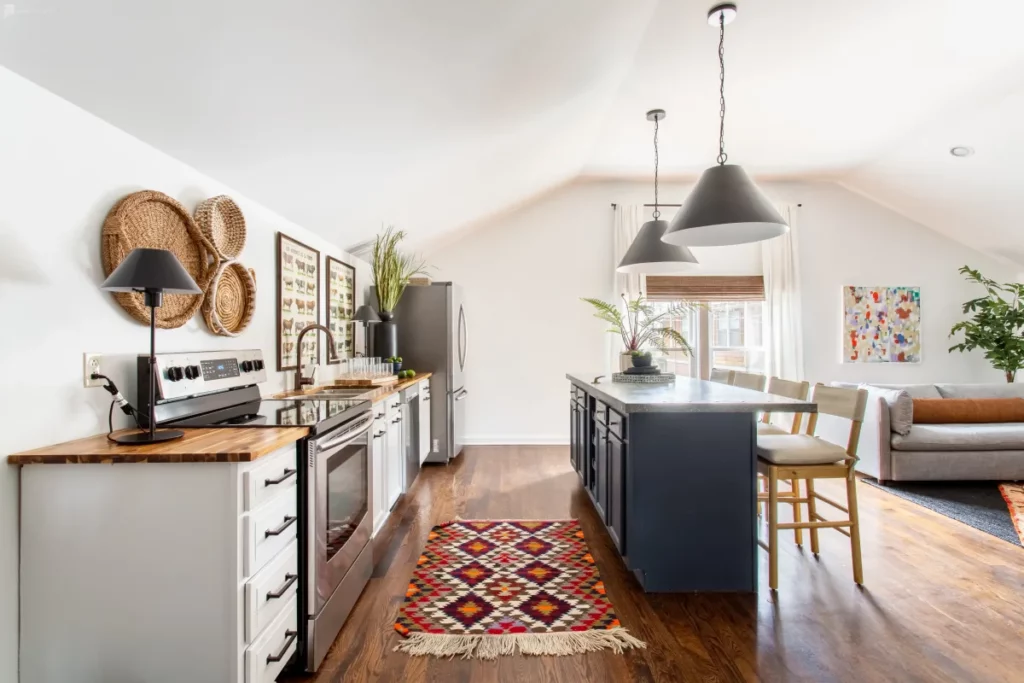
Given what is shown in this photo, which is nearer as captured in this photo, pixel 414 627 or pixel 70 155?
pixel 70 155

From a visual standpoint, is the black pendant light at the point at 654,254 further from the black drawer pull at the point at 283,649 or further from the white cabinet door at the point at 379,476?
the black drawer pull at the point at 283,649

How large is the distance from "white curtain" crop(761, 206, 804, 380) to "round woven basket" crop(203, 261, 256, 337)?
206 inches

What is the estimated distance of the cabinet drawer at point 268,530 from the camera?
146 centimetres

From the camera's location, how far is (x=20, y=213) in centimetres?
139

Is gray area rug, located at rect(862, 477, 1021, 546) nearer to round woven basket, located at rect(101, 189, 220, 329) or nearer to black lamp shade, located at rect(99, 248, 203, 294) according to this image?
black lamp shade, located at rect(99, 248, 203, 294)

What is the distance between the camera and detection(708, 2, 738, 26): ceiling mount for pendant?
2723 millimetres

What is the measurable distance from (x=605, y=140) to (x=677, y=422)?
315cm

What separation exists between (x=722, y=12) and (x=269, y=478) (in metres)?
3.08

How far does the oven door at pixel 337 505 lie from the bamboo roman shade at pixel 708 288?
13.4 ft

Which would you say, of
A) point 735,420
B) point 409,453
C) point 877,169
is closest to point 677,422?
point 735,420

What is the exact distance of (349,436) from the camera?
2199 millimetres

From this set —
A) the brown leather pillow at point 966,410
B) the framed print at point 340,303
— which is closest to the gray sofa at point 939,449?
the brown leather pillow at point 966,410

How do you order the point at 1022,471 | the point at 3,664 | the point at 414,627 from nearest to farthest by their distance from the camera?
the point at 3,664, the point at 414,627, the point at 1022,471

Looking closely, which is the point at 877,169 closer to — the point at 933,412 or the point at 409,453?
the point at 933,412
